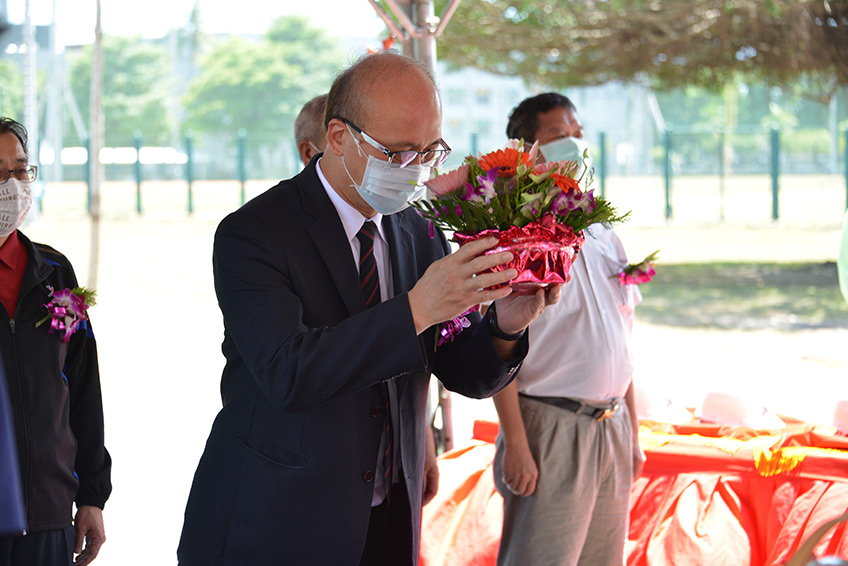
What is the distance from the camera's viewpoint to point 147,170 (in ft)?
107

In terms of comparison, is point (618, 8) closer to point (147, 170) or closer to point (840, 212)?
point (840, 212)

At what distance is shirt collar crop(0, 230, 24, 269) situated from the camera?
221 cm

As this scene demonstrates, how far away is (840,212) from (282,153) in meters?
16.1

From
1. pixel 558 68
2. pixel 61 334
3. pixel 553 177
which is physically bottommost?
pixel 61 334

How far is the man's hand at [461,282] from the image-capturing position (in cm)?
157

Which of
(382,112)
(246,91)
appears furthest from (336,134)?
(246,91)

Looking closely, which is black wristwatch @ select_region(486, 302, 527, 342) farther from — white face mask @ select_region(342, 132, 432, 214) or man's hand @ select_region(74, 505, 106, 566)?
man's hand @ select_region(74, 505, 106, 566)

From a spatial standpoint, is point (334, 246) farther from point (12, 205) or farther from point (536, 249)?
point (12, 205)

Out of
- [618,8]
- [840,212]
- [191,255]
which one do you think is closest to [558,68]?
[618,8]

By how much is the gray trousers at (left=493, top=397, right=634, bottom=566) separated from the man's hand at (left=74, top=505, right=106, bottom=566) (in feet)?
4.05

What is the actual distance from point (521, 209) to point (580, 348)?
45.4 inches

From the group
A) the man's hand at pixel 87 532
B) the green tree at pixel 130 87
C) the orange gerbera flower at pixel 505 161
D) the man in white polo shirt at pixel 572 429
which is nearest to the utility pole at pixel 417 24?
the man in white polo shirt at pixel 572 429

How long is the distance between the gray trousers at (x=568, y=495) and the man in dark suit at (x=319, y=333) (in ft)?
2.90

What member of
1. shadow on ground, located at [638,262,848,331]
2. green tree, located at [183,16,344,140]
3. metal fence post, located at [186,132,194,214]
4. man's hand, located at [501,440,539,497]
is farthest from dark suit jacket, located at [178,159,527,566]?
green tree, located at [183,16,344,140]
